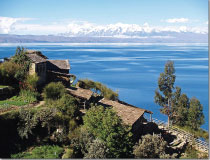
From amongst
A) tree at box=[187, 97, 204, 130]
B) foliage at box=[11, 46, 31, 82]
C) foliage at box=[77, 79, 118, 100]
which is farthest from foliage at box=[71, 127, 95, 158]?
foliage at box=[77, 79, 118, 100]

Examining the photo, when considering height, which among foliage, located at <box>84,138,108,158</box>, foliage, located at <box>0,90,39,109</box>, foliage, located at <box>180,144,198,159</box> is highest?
foliage, located at <box>0,90,39,109</box>

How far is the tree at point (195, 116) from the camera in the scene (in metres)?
30.2

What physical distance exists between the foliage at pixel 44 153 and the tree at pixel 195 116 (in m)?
17.5

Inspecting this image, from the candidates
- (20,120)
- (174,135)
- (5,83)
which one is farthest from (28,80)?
(174,135)

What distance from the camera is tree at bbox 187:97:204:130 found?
30.2 m

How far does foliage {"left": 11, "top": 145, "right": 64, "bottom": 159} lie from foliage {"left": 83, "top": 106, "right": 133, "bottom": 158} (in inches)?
107

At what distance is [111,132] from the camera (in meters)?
19.2

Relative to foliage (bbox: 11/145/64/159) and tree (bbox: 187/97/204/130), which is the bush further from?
tree (bbox: 187/97/204/130)

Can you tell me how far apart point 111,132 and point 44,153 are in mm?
4745

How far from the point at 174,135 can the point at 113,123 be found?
11441 mm

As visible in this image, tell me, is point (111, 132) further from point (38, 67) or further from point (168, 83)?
point (168, 83)

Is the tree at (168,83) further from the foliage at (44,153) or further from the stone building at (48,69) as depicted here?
the foliage at (44,153)

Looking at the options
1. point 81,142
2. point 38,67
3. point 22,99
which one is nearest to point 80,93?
point 38,67

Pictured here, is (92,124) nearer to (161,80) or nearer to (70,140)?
(70,140)
